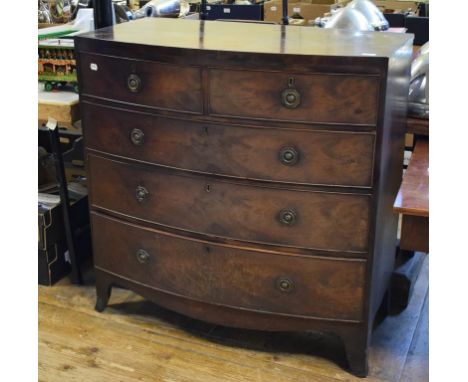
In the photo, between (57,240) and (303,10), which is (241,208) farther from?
(303,10)

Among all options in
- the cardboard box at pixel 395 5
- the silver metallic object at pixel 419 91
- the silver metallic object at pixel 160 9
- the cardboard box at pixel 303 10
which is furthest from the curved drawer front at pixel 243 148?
the cardboard box at pixel 395 5

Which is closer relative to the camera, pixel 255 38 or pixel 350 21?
pixel 255 38

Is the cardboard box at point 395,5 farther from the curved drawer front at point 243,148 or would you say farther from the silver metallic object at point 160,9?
the curved drawer front at point 243,148

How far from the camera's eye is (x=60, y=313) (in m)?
2.12

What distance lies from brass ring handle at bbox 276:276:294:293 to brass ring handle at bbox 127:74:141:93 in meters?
0.65

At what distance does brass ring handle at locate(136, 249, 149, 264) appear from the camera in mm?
1894

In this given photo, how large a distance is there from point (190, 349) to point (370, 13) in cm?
149

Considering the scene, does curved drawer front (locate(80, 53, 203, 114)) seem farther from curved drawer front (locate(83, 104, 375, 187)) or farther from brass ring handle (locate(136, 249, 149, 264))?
brass ring handle (locate(136, 249, 149, 264))

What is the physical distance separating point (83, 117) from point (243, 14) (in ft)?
9.74

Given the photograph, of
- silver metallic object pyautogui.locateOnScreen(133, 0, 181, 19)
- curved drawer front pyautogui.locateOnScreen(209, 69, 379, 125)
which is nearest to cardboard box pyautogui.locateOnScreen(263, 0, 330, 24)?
silver metallic object pyautogui.locateOnScreen(133, 0, 181, 19)

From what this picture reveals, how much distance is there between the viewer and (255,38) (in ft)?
5.72

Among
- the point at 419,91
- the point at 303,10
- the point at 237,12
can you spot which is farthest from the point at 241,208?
the point at 303,10
